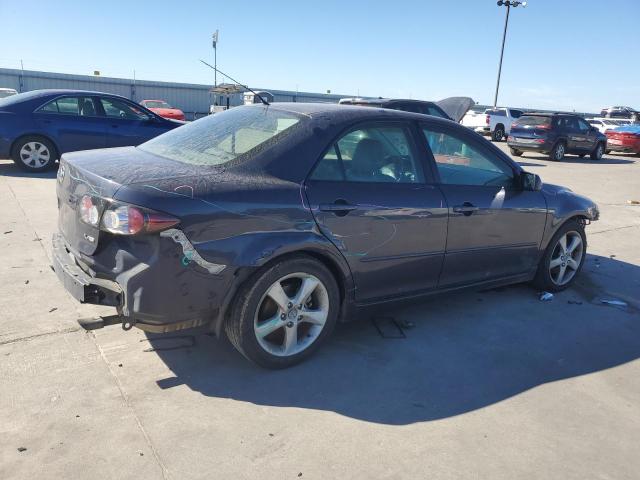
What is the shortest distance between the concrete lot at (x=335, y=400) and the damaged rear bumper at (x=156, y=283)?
463mm

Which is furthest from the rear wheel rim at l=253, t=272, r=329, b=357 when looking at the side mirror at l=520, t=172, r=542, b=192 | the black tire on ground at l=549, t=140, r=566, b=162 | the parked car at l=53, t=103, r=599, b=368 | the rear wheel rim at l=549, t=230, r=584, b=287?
the black tire on ground at l=549, t=140, r=566, b=162

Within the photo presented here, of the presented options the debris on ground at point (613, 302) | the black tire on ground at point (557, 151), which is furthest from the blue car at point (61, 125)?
the black tire on ground at point (557, 151)

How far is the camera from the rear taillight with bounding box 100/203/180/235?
2.71 metres

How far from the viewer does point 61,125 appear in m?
9.55

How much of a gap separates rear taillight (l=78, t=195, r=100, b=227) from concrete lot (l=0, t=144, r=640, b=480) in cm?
90

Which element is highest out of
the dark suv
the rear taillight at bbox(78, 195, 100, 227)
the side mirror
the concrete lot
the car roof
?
the dark suv

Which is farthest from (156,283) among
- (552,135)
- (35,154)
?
(552,135)

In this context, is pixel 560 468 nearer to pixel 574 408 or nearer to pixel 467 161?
pixel 574 408

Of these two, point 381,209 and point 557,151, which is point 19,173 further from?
point 557,151

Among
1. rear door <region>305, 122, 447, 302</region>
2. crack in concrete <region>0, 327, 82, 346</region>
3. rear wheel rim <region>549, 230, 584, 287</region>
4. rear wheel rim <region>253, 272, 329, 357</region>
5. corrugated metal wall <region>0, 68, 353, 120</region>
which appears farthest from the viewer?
corrugated metal wall <region>0, 68, 353, 120</region>

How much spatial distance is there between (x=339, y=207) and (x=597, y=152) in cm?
1998

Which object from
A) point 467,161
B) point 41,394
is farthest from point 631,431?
point 41,394

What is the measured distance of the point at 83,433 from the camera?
2.61m

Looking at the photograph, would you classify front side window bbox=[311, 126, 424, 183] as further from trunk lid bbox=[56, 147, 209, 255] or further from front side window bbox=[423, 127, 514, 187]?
trunk lid bbox=[56, 147, 209, 255]
